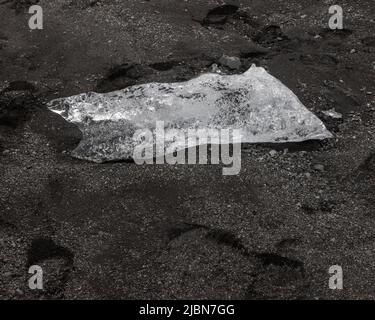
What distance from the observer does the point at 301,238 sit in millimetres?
2621

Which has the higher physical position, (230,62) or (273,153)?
(230,62)

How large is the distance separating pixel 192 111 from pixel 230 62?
58cm

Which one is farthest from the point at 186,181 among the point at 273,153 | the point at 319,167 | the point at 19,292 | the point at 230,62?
the point at 230,62

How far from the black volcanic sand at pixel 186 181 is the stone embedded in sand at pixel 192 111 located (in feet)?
0.31

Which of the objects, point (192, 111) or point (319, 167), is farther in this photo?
point (192, 111)

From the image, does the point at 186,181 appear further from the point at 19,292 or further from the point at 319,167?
the point at 19,292

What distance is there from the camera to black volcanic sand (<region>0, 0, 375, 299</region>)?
2.49 m

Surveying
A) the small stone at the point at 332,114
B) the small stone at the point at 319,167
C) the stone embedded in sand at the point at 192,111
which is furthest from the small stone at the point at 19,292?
the small stone at the point at 332,114

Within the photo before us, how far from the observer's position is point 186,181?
9.63 ft

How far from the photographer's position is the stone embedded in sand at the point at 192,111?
10.5 feet

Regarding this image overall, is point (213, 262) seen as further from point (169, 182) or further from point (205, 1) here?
point (205, 1)

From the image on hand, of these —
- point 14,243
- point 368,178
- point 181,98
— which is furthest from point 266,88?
point 14,243

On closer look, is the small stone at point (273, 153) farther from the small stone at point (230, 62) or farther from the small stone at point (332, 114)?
the small stone at point (230, 62)
